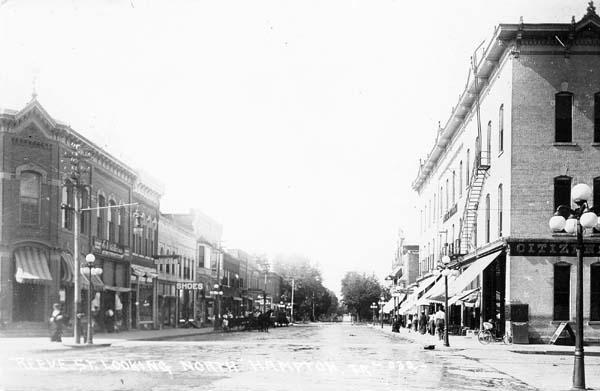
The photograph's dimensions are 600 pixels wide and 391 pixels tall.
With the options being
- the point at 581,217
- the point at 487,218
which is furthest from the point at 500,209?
the point at 581,217

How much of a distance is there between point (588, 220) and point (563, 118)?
19454mm

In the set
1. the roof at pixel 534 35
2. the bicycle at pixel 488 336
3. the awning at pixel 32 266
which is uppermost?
the roof at pixel 534 35

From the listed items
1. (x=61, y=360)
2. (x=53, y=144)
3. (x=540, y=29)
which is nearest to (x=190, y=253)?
(x=53, y=144)

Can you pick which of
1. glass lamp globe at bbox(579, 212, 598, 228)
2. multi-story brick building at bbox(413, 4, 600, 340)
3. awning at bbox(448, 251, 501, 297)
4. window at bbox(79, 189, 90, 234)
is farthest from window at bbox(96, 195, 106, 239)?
glass lamp globe at bbox(579, 212, 598, 228)

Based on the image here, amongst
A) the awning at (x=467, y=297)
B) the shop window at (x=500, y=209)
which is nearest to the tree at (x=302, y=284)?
the awning at (x=467, y=297)

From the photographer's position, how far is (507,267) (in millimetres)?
35812

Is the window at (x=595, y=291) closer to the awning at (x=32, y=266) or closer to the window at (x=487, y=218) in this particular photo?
the window at (x=487, y=218)

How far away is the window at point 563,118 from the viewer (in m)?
35.6

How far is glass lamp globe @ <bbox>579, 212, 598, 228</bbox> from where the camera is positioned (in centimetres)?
1734

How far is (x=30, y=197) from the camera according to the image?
38.2m

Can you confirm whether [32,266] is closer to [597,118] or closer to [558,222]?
[597,118]

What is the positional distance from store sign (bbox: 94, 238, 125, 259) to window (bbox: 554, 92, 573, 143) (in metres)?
25.1

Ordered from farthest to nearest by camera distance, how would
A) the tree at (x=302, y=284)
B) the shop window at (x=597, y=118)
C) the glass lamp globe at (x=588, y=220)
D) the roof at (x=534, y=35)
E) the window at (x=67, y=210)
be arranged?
the tree at (x=302, y=284) < the window at (x=67, y=210) < the shop window at (x=597, y=118) < the roof at (x=534, y=35) < the glass lamp globe at (x=588, y=220)

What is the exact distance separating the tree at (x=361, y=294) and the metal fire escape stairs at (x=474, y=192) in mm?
103755
